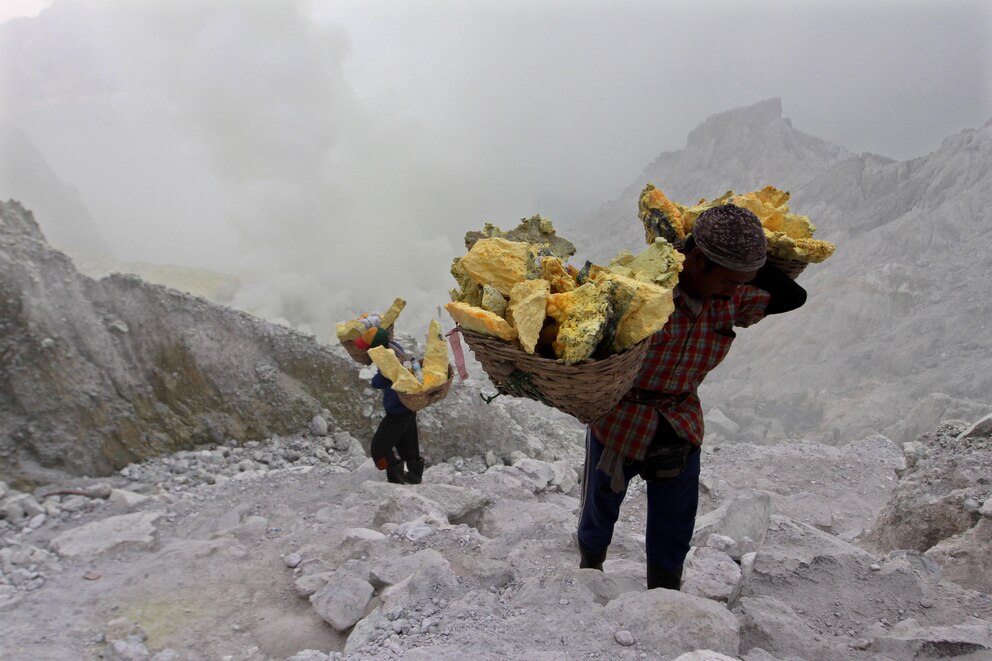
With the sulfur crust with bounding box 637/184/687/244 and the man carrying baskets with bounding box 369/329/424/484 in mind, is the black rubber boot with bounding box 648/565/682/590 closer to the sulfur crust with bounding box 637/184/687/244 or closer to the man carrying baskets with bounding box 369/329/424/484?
the sulfur crust with bounding box 637/184/687/244

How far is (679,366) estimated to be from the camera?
2.28m

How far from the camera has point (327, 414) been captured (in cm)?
721

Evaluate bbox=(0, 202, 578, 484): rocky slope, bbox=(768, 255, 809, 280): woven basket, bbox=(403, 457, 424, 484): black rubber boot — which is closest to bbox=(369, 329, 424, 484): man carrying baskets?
bbox=(403, 457, 424, 484): black rubber boot

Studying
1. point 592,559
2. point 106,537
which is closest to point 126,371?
point 106,537

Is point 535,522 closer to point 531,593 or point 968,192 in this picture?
point 531,593

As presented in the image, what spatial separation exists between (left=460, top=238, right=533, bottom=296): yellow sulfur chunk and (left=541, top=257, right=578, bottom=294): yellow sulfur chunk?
97 millimetres

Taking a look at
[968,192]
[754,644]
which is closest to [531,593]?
[754,644]

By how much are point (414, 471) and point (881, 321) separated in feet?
93.7

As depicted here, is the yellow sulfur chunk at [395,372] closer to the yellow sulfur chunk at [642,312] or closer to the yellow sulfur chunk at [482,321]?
the yellow sulfur chunk at [482,321]

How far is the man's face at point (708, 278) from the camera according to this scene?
78.9 inches

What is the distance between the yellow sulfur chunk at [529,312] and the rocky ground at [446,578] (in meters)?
1.16

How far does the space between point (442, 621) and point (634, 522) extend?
3100 millimetres

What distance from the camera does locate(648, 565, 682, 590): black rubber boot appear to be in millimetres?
2633

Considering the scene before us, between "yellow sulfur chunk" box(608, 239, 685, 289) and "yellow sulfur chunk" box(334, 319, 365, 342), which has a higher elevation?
"yellow sulfur chunk" box(334, 319, 365, 342)
